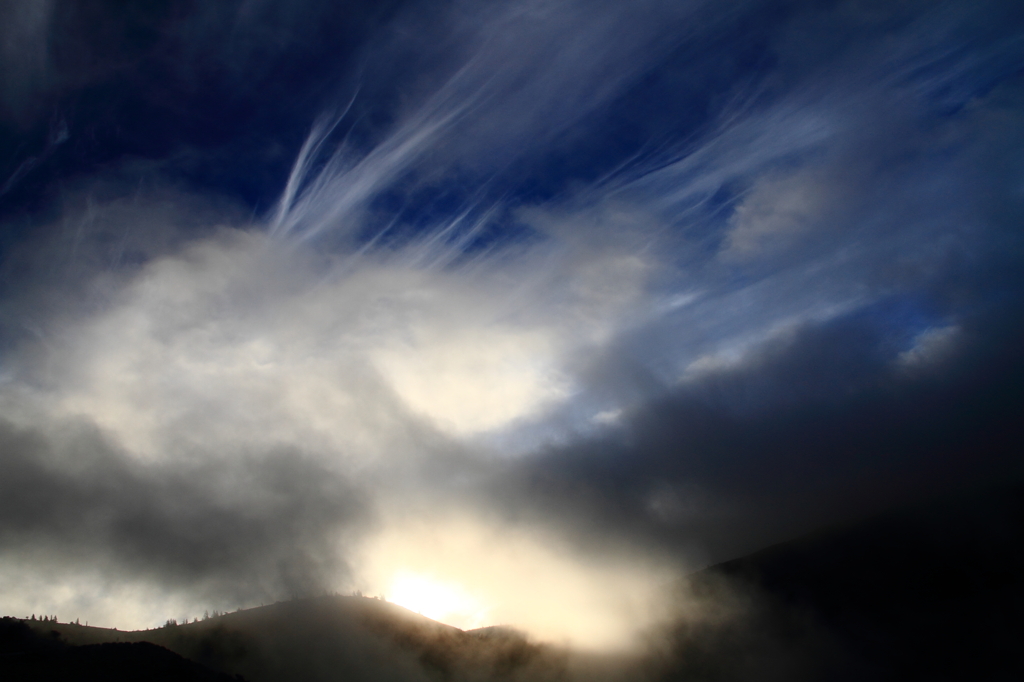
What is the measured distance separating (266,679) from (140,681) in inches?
4612

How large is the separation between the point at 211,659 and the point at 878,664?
26628 centimetres

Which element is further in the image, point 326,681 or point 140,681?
point 326,681

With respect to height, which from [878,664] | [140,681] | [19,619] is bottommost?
[878,664]

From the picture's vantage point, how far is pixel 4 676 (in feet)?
259

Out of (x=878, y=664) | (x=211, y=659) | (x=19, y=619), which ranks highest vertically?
(x=19, y=619)

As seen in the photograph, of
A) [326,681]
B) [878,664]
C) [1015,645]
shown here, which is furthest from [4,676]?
[1015,645]

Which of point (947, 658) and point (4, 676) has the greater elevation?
point (4, 676)

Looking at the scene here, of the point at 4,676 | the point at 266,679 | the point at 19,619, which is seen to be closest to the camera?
the point at 4,676

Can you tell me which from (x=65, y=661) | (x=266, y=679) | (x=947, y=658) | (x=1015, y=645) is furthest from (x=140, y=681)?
(x=1015, y=645)

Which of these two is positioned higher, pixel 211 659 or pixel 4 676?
pixel 4 676

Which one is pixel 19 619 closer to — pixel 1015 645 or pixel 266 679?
pixel 266 679

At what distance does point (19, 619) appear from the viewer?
121812 mm

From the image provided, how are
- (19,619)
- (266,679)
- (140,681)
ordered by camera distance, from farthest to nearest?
(266,679) → (19,619) → (140,681)

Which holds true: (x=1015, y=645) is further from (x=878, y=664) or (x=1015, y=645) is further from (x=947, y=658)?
(x=878, y=664)
